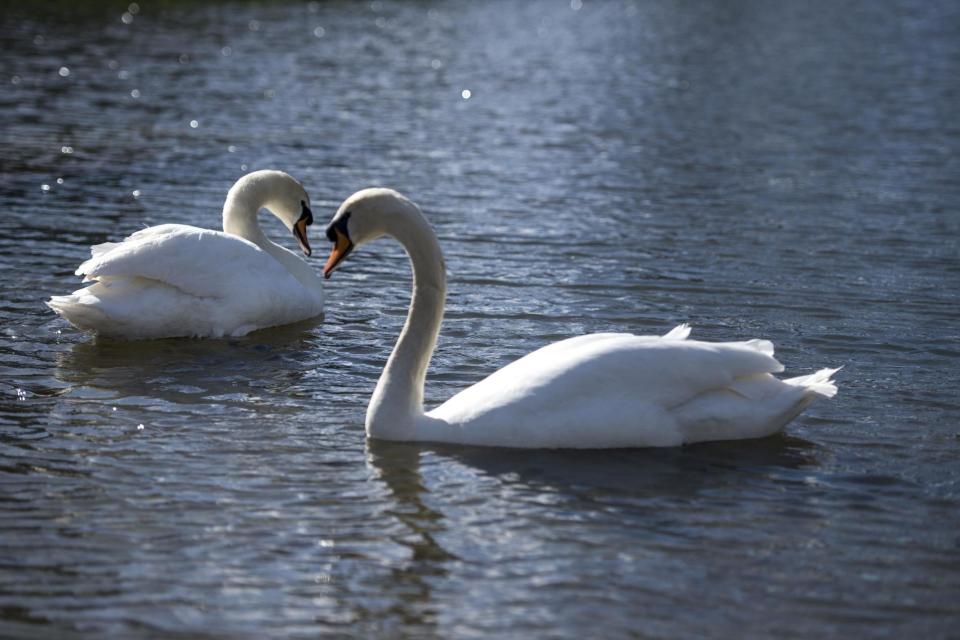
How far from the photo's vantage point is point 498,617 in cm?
557

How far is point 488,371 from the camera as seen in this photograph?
362 inches

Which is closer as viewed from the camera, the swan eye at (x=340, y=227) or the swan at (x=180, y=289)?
the swan eye at (x=340, y=227)

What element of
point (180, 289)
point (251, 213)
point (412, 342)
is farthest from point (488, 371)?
point (251, 213)

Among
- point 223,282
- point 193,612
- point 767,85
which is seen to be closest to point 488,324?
point 223,282

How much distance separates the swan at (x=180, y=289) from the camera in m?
9.68

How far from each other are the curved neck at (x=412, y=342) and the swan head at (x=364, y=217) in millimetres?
12

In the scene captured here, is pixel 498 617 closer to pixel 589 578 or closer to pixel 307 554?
pixel 589 578

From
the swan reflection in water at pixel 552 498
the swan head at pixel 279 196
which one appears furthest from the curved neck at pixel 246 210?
the swan reflection in water at pixel 552 498

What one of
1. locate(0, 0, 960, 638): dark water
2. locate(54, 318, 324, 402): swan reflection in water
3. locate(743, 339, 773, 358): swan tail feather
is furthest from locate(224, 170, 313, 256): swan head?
locate(743, 339, 773, 358): swan tail feather

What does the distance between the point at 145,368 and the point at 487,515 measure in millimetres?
3466

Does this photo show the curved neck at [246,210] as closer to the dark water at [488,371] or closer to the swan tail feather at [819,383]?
the dark water at [488,371]

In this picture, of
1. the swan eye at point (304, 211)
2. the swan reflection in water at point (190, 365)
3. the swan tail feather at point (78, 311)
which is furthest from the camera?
the swan eye at point (304, 211)

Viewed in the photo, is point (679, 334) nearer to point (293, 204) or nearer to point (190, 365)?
point (190, 365)

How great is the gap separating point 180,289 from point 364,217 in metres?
2.80
